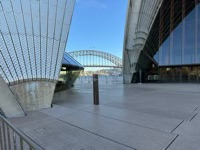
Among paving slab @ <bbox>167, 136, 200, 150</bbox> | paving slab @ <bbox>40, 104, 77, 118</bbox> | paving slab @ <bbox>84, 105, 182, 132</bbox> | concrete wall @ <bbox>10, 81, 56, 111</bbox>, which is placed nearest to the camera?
paving slab @ <bbox>167, 136, 200, 150</bbox>

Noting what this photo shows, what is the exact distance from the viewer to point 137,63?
26.2 metres

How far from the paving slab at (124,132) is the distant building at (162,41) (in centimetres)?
2014

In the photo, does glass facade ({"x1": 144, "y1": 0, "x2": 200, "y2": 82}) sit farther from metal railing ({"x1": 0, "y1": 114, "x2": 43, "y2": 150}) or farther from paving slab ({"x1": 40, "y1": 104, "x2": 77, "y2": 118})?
metal railing ({"x1": 0, "y1": 114, "x2": 43, "y2": 150})

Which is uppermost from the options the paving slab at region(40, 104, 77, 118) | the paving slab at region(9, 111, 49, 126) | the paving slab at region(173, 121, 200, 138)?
the paving slab at region(173, 121, 200, 138)

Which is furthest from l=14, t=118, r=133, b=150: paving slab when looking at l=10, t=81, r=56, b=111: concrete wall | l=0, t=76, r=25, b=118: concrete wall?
l=10, t=81, r=56, b=111: concrete wall

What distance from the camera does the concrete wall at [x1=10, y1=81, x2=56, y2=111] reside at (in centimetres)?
663

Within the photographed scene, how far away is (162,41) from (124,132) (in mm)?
23060

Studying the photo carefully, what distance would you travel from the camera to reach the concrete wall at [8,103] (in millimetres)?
5996

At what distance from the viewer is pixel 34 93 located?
7082 mm

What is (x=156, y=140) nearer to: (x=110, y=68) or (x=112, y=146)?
(x=112, y=146)

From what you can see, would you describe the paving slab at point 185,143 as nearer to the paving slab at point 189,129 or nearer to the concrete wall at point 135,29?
the paving slab at point 189,129

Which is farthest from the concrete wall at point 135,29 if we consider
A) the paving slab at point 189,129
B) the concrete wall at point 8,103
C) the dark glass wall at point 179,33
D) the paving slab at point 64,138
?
the paving slab at point 64,138

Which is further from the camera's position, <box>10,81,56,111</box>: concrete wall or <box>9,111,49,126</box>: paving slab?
<box>10,81,56,111</box>: concrete wall

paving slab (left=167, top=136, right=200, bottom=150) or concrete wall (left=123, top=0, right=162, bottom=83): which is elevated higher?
concrete wall (left=123, top=0, right=162, bottom=83)
